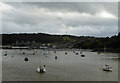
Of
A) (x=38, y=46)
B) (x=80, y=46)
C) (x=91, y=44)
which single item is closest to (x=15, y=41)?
(x=38, y=46)

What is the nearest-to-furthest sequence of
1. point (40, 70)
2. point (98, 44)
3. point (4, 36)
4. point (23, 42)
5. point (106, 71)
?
1. point (40, 70)
2. point (106, 71)
3. point (98, 44)
4. point (4, 36)
5. point (23, 42)

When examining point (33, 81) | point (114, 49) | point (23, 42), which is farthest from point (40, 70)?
point (23, 42)

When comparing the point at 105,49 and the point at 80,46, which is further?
the point at 80,46

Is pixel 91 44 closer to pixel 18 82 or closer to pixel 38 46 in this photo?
pixel 38 46

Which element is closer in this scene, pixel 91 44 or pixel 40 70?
pixel 40 70

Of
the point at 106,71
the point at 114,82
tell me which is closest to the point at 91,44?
the point at 106,71

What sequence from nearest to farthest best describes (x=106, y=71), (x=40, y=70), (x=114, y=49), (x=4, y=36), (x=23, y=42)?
(x=40, y=70) → (x=106, y=71) → (x=114, y=49) → (x=4, y=36) → (x=23, y=42)

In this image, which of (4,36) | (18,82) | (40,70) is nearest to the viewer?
(18,82)

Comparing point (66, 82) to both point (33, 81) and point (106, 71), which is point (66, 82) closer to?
point (33, 81)

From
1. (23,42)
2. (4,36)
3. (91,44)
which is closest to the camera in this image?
(91,44)

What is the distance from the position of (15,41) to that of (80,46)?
2349 inches

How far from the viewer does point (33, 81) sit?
2580 centimetres

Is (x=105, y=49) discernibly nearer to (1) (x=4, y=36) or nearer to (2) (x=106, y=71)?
(2) (x=106, y=71)

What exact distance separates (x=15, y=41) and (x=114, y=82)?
6614 inches
